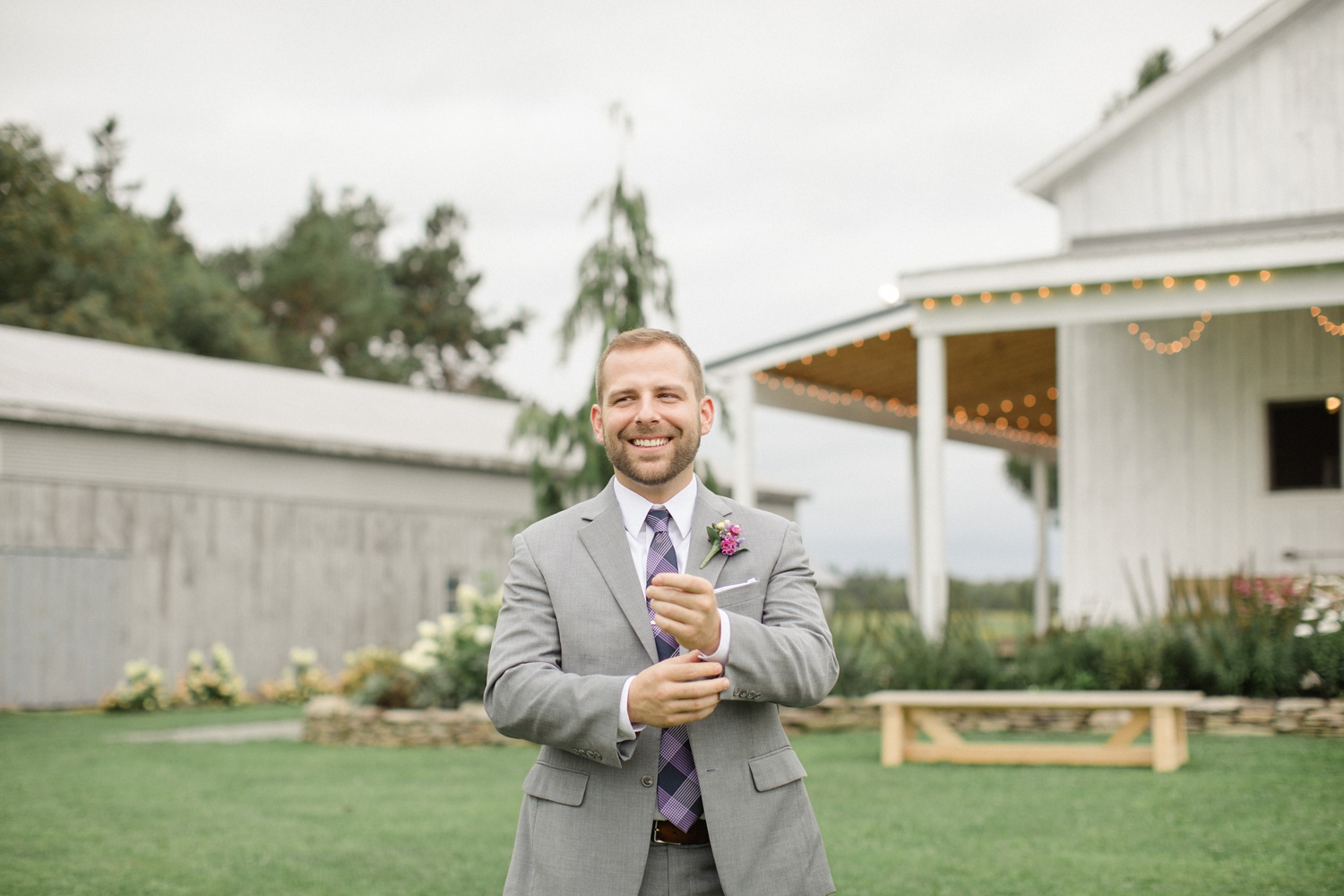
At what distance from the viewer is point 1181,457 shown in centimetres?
1305

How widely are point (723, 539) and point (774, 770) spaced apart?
1.43 feet

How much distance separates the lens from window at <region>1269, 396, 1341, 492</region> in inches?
492

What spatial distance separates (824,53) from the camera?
1914cm

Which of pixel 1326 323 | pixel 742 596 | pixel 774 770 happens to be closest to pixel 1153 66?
pixel 1326 323

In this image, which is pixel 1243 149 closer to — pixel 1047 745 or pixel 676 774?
pixel 1047 745

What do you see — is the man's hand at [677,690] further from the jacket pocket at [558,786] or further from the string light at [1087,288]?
the string light at [1087,288]

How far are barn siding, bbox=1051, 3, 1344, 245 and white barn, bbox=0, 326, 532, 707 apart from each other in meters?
7.13

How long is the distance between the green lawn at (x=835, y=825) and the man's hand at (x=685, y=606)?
3.72m

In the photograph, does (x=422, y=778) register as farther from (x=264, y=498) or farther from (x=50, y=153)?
(x=50, y=153)

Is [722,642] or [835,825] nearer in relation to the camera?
[722,642]

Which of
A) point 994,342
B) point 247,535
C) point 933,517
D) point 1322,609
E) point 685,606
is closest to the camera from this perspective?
point 685,606

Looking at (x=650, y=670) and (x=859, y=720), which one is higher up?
(x=650, y=670)

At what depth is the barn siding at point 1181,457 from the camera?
41.1 feet

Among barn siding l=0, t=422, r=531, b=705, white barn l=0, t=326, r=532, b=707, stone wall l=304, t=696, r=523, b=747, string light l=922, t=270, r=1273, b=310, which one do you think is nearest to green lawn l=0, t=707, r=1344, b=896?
stone wall l=304, t=696, r=523, b=747
